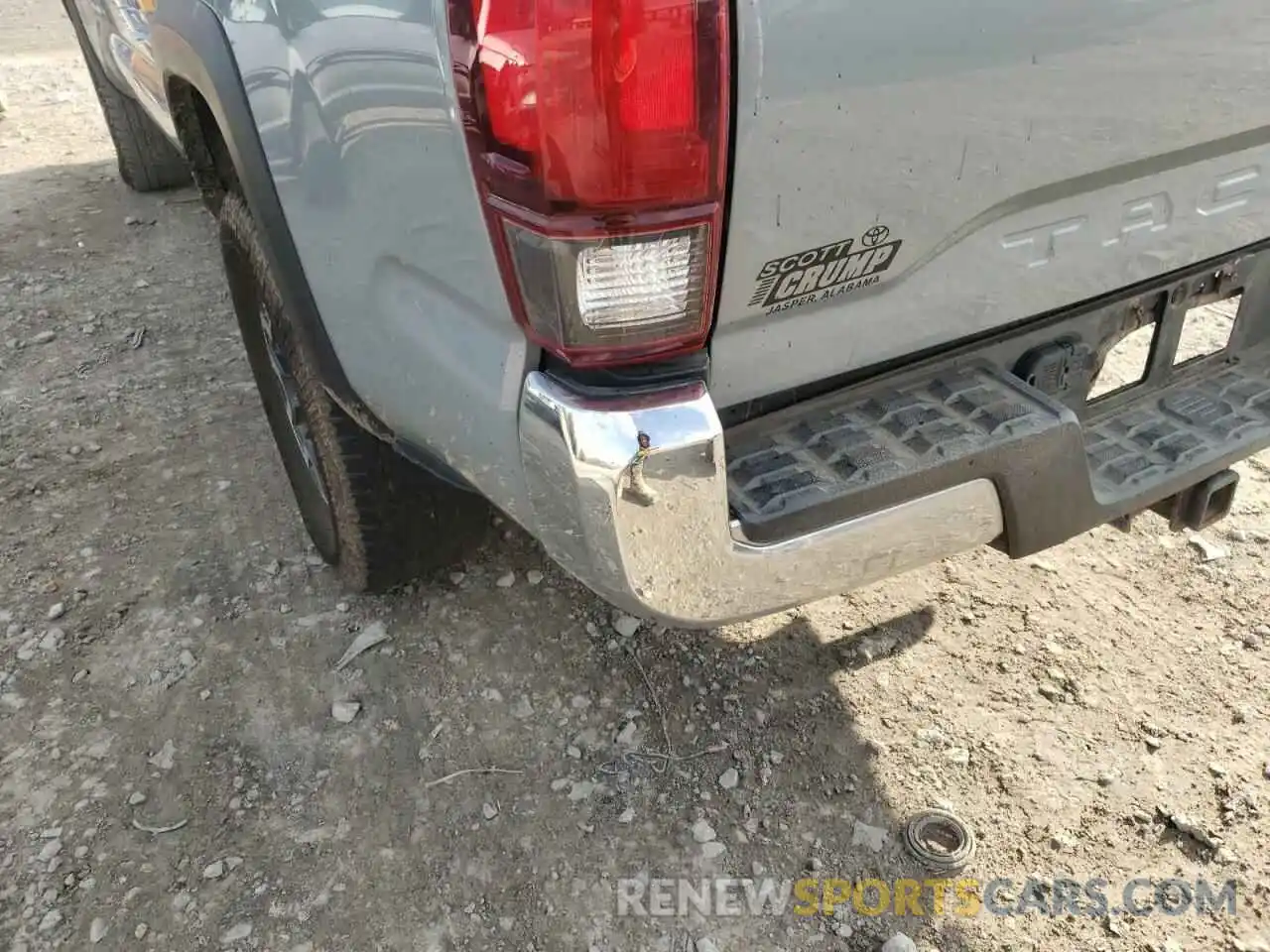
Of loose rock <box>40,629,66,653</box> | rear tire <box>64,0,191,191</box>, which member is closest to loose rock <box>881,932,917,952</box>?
loose rock <box>40,629,66,653</box>

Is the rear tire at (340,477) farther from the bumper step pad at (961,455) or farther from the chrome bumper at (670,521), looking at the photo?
the bumper step pad at (961,455)

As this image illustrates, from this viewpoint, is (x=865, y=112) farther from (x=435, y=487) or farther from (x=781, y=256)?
(x=435, y=487)

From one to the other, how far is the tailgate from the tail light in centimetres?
6

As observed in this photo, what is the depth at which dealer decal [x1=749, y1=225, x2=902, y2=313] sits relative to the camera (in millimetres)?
1431

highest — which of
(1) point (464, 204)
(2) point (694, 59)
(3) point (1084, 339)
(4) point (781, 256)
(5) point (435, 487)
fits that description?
(2) point (694, 59)

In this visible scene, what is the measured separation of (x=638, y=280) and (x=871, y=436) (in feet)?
1.80

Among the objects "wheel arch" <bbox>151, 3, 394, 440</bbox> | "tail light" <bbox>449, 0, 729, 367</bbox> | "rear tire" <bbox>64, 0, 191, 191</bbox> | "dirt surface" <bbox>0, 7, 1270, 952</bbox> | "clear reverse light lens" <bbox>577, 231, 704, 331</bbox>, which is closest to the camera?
"tail light" <bbox>449, 0, 729, 367</bbox>

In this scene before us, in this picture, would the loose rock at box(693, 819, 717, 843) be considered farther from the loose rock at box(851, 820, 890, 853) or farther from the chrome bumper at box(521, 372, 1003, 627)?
the chrome bumper at box(521, 372, 1003, 627)

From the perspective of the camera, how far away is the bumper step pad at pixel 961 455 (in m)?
1.54

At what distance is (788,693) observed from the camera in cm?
234

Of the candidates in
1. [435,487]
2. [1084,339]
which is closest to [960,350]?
[1084,339]

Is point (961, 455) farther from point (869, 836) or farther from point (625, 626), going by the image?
point (625, 626)

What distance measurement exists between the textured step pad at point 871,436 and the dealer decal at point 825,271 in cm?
25

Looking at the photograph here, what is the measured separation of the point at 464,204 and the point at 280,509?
74.8 inches
